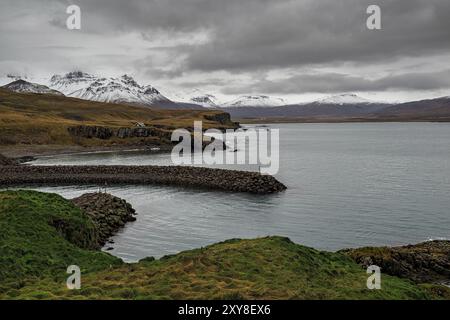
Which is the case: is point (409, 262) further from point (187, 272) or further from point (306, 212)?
point (306, 212)

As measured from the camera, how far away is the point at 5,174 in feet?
244

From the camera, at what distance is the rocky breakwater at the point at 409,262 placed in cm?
2777

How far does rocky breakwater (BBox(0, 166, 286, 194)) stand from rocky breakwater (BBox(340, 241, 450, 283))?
3169cm

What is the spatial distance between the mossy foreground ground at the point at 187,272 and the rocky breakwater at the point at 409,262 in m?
3.52

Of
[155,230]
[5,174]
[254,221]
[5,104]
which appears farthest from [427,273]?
[5,104]

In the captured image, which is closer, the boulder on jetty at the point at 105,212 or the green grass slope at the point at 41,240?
the green grass slope at the point at 41,240
